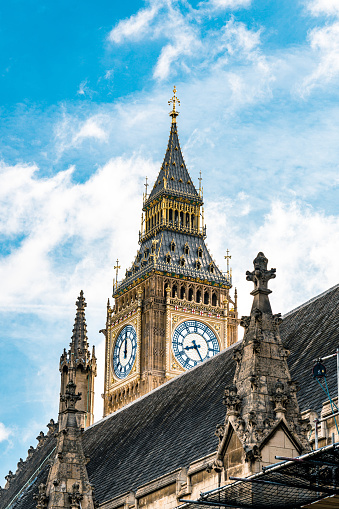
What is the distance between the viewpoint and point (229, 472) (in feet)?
63.4

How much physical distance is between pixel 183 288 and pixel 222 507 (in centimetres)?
6055

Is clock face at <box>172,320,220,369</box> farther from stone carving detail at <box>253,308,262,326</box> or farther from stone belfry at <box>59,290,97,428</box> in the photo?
stone carving detail at <box>253,308,262,326</box>

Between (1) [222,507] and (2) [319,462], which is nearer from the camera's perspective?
(2) [319,462]

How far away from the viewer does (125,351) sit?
79750 mm

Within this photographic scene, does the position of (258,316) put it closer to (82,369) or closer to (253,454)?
(253,454)

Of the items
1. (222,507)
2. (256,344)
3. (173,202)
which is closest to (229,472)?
(222,507)

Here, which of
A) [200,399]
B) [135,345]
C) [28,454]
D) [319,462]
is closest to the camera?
[319,462]

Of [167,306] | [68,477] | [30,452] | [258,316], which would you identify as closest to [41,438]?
[30,452]

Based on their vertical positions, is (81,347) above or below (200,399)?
above

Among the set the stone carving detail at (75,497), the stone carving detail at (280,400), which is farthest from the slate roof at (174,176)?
the stone carving detail at (280,400)

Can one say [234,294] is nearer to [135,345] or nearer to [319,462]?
[135,345]

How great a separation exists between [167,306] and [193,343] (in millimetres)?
3488

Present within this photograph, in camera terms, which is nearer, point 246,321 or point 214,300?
point 246,321

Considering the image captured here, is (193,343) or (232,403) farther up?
(193,343)
